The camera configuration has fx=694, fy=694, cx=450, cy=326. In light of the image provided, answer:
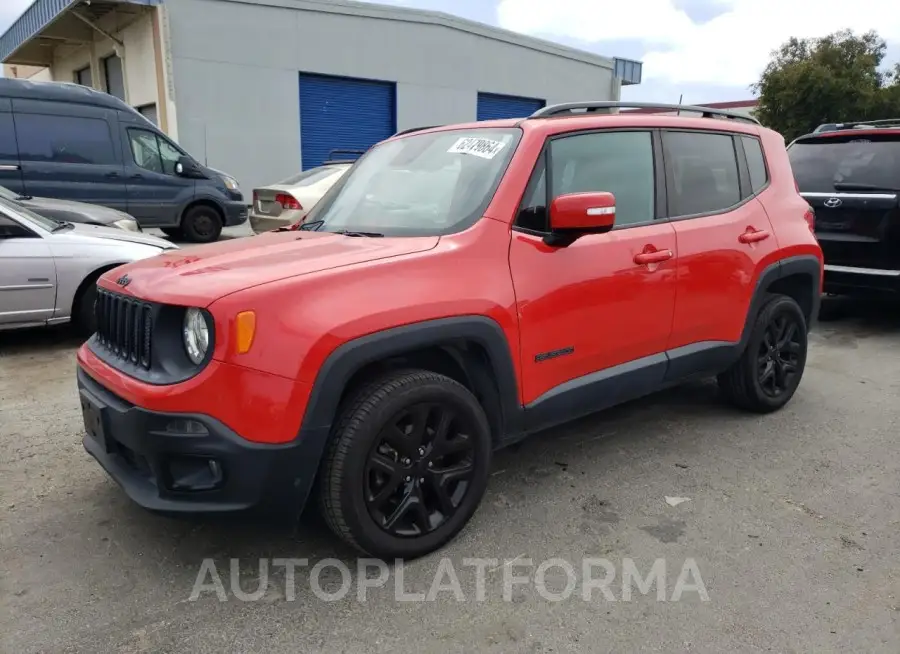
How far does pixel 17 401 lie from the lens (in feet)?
14.5

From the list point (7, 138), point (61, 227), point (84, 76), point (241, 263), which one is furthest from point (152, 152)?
point (84, 76)

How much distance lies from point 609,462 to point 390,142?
212 centimetres

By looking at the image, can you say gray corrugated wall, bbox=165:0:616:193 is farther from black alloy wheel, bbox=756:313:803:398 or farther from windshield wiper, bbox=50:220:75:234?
black alloy wheel, bbox=756:313:803:398

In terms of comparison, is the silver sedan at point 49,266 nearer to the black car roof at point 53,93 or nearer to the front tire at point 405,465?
the front tire at point 405,465

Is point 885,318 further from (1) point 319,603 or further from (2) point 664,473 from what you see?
(1) point 319,603

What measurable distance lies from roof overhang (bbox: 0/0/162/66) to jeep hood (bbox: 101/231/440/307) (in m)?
13.3

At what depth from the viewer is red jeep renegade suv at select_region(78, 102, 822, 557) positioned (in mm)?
2326

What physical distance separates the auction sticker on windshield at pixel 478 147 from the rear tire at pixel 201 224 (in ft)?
29.5

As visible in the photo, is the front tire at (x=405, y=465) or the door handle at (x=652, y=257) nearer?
the front tire at (x=405, y=465)

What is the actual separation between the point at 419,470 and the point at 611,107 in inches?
85.4

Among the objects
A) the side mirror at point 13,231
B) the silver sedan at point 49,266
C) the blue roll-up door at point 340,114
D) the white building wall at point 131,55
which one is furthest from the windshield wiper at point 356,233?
the blue roll-up door at point 340,114

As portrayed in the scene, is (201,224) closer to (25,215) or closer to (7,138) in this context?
(7,138)

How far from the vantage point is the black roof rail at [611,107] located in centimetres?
337

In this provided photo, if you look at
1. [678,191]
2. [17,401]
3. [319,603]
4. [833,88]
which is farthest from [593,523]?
[833,88]
